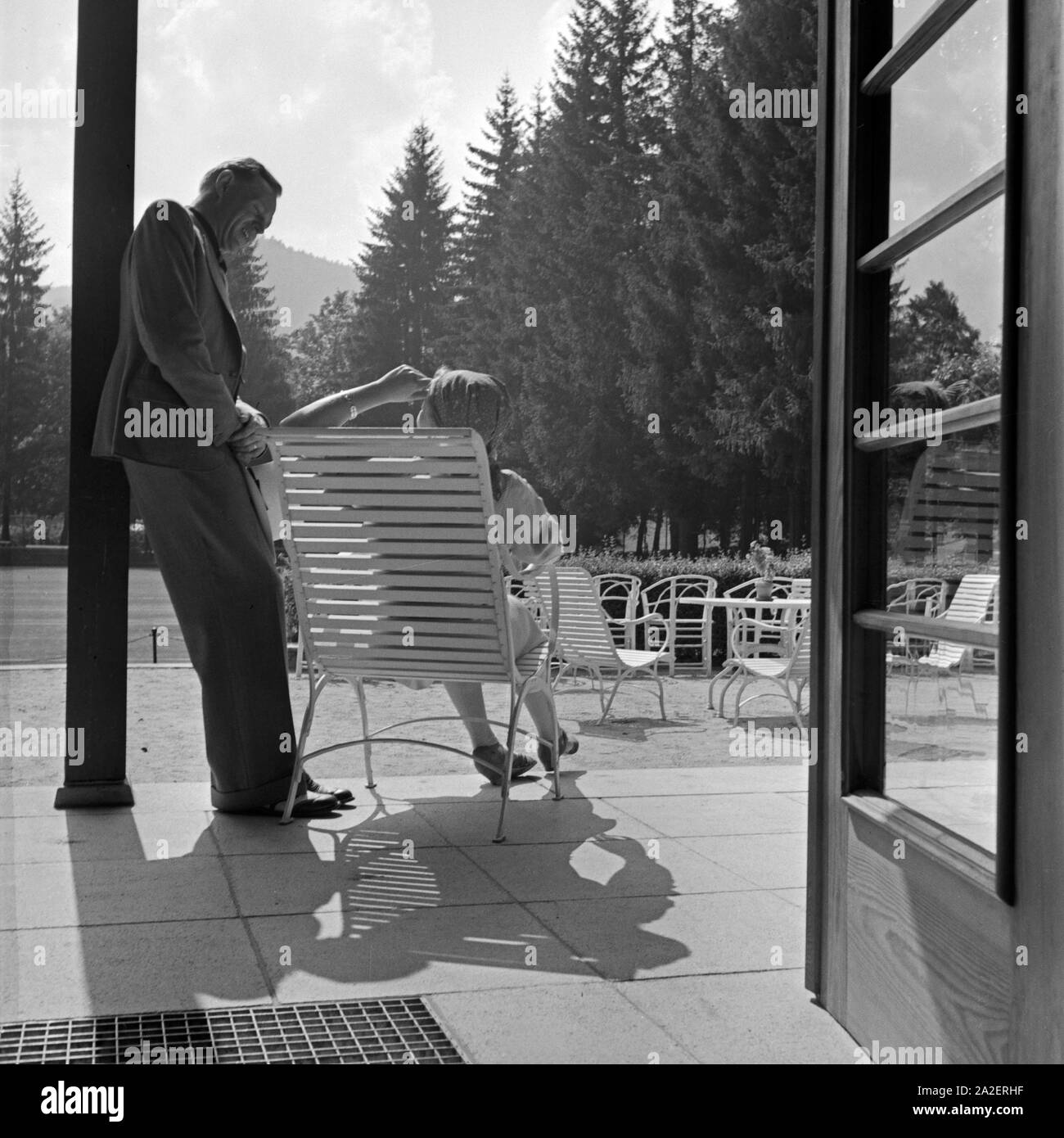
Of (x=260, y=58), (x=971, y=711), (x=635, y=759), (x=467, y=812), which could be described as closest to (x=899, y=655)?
(x=971, y=711)

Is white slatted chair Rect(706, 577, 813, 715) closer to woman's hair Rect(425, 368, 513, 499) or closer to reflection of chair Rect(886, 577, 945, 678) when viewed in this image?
woman's hair Rect(425, 368, 513, 499)

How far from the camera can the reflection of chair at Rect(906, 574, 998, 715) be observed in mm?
1541

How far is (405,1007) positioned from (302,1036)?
0.20m

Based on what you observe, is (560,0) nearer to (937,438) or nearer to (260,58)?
(260,58)

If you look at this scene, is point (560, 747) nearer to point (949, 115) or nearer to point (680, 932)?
point (680, 932)

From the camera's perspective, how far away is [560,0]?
29125mm

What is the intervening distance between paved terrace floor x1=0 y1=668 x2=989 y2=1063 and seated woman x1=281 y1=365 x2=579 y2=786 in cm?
17

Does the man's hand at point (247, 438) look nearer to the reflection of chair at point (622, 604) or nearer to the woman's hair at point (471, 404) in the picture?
the woman's hair at point (471, 404)

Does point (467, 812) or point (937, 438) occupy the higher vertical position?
point (937, 438)

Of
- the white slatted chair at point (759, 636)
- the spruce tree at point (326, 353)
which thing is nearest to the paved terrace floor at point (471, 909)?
the white slatted chair at point (759, 636)

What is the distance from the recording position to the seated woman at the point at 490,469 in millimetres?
3740

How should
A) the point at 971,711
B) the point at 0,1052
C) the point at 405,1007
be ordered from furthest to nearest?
the point at 405,1007 < the point at 0,1052 < the point at 971,711

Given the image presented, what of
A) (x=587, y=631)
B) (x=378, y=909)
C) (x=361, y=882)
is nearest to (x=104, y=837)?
(x=361, y=882)

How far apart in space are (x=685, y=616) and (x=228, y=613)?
825 centimetres
